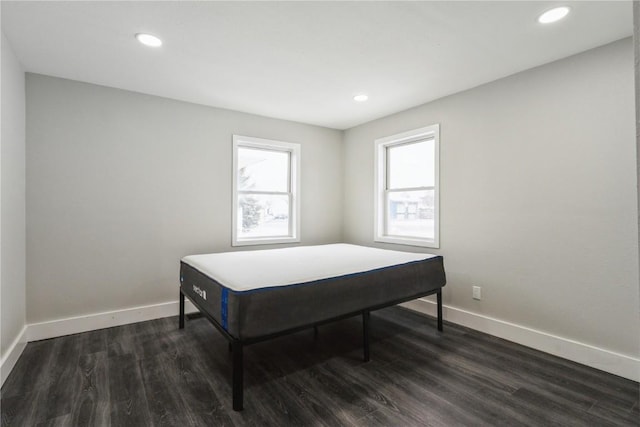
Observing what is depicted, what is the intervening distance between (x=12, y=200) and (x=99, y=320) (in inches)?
52.2

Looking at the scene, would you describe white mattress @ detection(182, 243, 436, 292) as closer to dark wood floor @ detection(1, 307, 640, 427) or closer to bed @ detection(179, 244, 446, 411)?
bed @ detection(179, 244, 446, 411)

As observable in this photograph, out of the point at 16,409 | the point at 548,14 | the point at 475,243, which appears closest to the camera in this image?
the point at 16,409

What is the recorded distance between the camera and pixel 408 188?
3861 mm

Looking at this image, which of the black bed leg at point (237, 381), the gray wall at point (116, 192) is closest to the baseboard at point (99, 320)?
the gray wall at point (116, 192)

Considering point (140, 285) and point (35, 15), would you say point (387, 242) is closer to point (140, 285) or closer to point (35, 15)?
point (140, 285)

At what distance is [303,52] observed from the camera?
2.40 meters

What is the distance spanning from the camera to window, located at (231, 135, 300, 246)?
393 centimetres

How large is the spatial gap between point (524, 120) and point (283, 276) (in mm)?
2460

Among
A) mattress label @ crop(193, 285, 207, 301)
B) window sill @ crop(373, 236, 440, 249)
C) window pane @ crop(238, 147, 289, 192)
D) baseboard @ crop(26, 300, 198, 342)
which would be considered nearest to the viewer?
mattress label @ crop(193, 285, 207, 301)

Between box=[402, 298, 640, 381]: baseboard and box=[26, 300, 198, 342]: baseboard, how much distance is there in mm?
2940

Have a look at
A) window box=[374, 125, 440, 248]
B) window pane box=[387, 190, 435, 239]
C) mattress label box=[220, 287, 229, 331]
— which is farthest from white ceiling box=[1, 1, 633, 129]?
mattress label box=[220, 287, 229, 331]

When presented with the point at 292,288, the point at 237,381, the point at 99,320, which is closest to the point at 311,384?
the point at 237,381

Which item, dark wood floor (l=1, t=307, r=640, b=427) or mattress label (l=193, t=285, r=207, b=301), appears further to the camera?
mattress label (l=193, t=285, r=207, b=301)

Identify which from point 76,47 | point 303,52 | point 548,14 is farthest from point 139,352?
point 548,14
